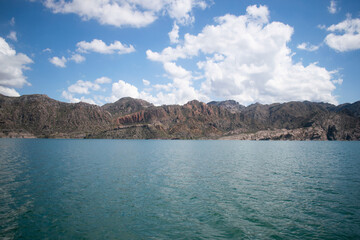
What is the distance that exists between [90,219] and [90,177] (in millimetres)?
24223

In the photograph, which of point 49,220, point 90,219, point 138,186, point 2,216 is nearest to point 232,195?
point 138,186

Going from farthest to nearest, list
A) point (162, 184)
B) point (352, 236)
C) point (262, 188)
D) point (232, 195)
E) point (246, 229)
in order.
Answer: point (162, 184) < point (262, 188) < point (232, 195) < point (246, 229) < point (352, 236)

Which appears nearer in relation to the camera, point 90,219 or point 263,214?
point 90,219

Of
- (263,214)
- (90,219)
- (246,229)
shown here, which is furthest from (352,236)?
(90,219)

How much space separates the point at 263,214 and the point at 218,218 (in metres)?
6.02

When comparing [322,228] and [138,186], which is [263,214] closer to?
[322,228]

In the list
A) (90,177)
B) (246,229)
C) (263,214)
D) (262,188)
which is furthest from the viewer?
(90,177)

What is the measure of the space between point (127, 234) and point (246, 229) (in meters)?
12.5

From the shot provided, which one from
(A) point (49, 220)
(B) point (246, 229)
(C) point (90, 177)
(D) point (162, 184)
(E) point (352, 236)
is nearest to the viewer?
(E) point (352, 236)

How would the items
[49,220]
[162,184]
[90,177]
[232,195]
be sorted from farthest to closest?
1. [90,177]
2. [162,184]
3. [232,195]
4. [49,220]

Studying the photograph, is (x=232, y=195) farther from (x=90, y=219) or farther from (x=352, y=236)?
(x=90, y=219)

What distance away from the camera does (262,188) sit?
37.4 meters

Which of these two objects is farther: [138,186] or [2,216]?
[138,186]

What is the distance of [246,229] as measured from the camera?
2158cm
